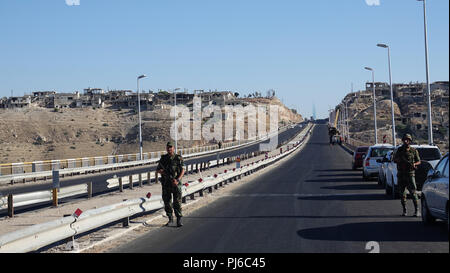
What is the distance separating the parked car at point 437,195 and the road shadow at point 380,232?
12.4 inches

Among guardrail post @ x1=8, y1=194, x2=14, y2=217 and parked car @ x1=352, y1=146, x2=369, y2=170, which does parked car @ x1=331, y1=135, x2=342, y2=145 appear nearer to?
parked car @ x1=352, y1=146, x2=369, y2=170

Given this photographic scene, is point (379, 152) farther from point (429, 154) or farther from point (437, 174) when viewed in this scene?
point (437, 174)

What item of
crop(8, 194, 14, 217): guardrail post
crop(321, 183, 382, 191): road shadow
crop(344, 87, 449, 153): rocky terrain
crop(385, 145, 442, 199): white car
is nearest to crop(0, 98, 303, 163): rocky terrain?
crop(344, 87, 449, 153): rocky terrain

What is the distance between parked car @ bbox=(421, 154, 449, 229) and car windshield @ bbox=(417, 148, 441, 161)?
6772 mm

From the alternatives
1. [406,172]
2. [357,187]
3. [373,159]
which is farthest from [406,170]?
[373,159]

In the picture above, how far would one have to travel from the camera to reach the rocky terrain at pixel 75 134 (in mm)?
98812

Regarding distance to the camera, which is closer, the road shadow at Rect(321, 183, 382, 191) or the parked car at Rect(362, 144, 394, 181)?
the road shadow at Rect(321, 183, 382, 191)

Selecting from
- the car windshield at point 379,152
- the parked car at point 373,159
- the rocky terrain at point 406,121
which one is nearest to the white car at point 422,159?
the parked car at point 373,159

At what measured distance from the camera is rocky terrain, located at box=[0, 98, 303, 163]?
98.8m

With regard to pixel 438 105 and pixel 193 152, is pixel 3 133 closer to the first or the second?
pixel 193 152

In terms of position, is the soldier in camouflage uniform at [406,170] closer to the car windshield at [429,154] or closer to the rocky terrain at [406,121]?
the car windshield at [429,154]

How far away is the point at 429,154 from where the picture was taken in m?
19.2

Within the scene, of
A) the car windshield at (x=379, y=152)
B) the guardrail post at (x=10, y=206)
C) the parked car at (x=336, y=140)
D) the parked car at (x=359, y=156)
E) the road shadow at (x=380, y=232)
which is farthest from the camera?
the parked car at (x=336, y=140)

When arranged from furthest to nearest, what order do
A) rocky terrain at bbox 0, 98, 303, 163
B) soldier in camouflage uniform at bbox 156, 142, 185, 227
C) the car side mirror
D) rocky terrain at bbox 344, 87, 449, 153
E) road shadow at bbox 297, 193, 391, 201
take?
1. rocky terrain at bbox 344, 87, 449, 153
2. rocky terrain at bbox 0, 98, 303, 163
3. road shadow at bbox 297, 193, 391, 201
4. soldier in camouflage uniform at bbox 156, 142, 185, 227
5. the car side mirror
